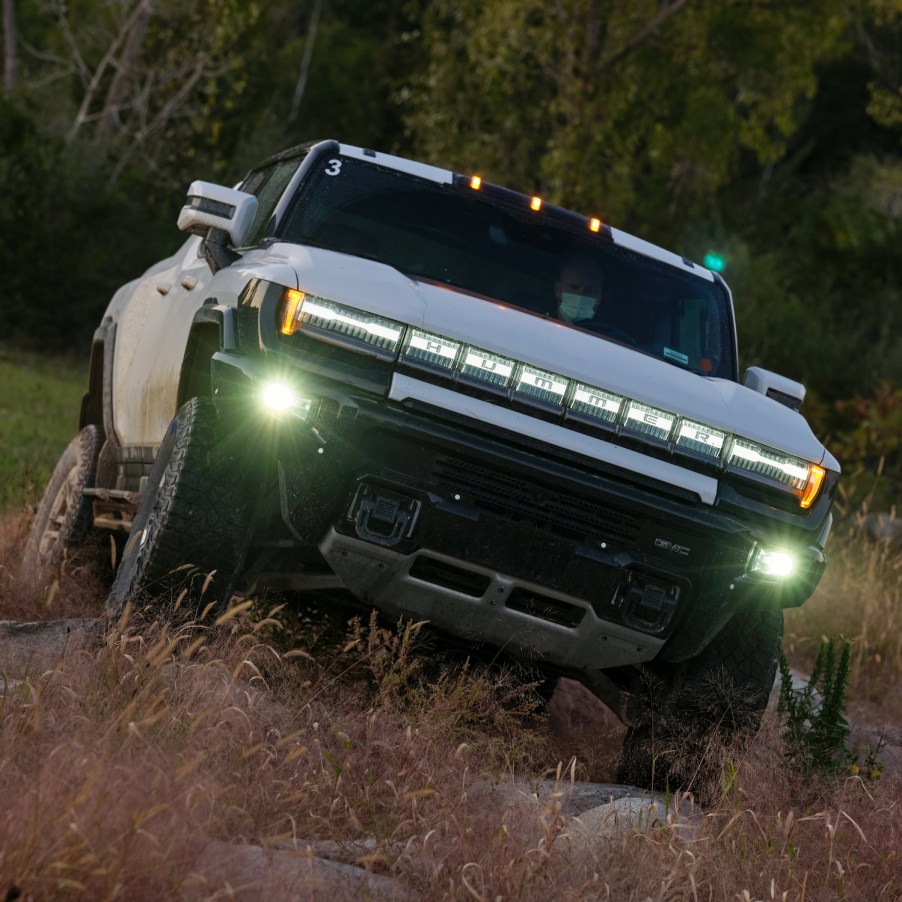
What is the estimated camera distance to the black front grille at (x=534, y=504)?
475cm

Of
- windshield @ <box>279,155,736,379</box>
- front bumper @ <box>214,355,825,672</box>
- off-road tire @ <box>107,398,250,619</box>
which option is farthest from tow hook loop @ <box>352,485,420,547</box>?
windshield @ <box>279,155,736,379</box>

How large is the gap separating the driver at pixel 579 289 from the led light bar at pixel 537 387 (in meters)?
1.23

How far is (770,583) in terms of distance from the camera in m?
4.99

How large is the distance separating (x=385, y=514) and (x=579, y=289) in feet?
5.97

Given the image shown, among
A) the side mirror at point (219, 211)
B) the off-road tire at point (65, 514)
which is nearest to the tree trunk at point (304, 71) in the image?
the off-road tire at point (65, 514)

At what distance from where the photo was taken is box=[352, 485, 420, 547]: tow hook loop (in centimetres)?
471

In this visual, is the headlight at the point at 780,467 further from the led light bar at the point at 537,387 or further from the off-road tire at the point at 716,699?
the off-road tire at the point at 716,699

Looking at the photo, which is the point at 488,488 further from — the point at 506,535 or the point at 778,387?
the point at 778,387

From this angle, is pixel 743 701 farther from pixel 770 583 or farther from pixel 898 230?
pixel 898 230

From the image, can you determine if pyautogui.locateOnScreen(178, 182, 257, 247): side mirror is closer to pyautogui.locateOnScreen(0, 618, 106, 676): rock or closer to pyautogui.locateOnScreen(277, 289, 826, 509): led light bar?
pyautogui.locateOnScreen(277, 289, 826, 509): led light bar

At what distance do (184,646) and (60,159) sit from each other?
17.1m

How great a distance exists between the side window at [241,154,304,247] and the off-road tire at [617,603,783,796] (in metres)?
2.18

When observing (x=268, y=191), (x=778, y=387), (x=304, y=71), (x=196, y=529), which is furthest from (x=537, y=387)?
(x=304, y=71)

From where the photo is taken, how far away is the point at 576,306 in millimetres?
6168
